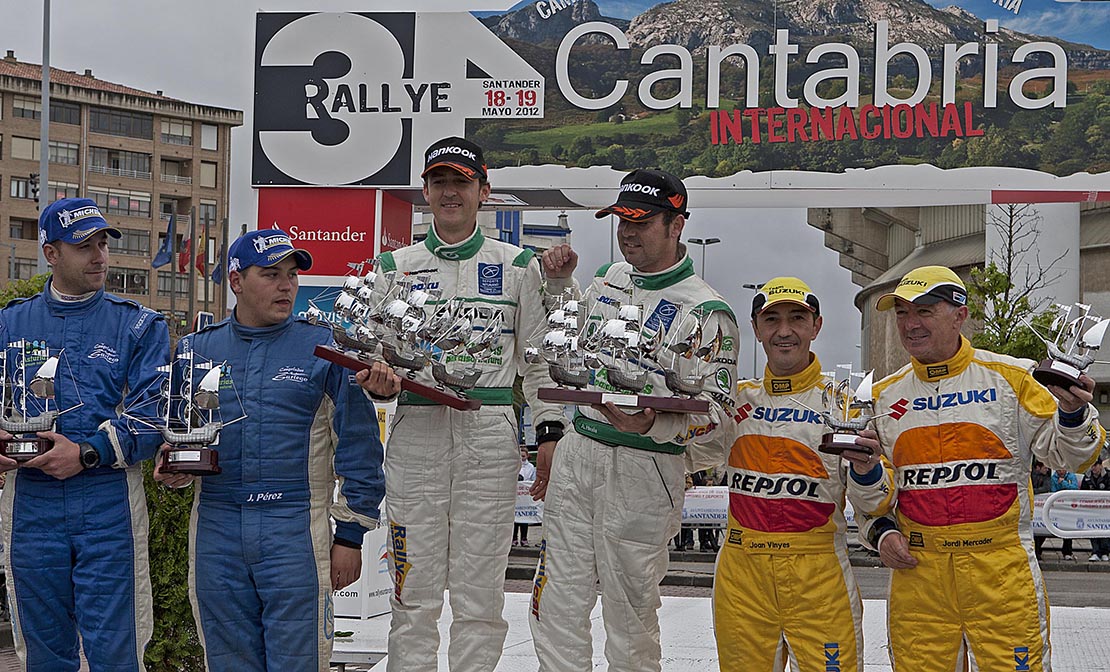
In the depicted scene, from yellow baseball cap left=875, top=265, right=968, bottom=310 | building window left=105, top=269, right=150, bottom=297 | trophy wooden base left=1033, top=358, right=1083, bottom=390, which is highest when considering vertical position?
building window left=105, top=269, right=150, bottom=297

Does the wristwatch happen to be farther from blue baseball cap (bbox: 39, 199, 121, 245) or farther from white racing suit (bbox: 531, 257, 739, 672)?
white racing suit (bbox: 531, 257, 739, 672)

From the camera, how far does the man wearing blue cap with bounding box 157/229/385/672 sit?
16.5 feet

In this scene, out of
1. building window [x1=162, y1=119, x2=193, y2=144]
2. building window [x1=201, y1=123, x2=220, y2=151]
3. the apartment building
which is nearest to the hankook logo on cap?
the apartment building

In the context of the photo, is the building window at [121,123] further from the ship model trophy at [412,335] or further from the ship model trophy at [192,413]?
the ship model trophy at [412,335]

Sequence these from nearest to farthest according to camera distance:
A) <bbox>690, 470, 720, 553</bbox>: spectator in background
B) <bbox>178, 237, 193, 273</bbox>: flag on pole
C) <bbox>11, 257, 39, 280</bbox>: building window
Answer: <bbox>690, 470, 720, 553</bbox>: spectator in background → <bbox>178, 237, 193, 273</bbox>: flag on pole → <bbox>11, 257, 39, 280</bbox>: building window

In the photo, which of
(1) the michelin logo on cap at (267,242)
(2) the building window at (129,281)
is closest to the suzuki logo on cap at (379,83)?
(1) the michelin logo on cap at (267,242)

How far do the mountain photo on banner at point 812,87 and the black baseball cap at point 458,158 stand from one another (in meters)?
3.80

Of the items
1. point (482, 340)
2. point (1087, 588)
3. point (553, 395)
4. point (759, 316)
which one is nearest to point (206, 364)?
point (482, 340)

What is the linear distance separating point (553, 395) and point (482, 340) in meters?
0.50

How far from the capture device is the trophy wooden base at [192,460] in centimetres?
485

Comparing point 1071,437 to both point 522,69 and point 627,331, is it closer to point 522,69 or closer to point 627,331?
point 627,331

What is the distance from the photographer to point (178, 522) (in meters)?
6.54

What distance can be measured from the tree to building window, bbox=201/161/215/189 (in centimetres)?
6734

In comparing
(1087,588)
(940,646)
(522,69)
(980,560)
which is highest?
(522,69)
